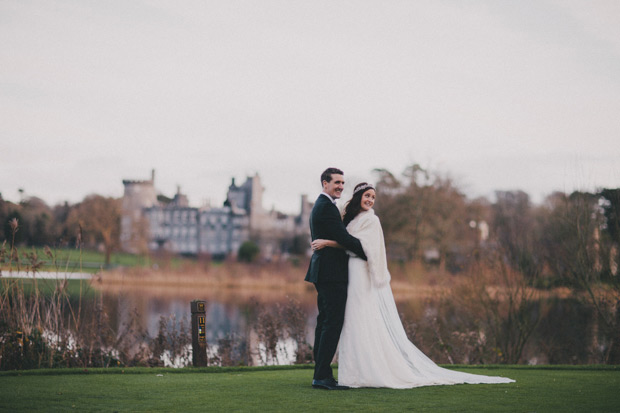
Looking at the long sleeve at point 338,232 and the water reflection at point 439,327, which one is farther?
the water reflection at point 439,327

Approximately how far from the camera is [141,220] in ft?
205

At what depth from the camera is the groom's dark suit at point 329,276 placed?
232 inches

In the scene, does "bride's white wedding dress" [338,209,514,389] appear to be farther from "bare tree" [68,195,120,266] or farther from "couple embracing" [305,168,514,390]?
"bare tree" [68,195,120,266]

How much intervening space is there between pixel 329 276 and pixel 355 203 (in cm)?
81

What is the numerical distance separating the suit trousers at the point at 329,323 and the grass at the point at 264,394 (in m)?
0.26

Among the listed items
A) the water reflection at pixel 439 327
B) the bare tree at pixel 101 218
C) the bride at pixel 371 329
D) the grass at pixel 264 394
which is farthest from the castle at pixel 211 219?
the bride at pixel 371 329

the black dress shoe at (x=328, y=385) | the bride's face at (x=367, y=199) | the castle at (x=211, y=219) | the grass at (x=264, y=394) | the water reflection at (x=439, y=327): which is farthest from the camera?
the castle at (x=211, y=219)

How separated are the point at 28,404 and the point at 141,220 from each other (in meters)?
59.3

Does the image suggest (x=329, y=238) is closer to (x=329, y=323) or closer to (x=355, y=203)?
(x=355, y=203)

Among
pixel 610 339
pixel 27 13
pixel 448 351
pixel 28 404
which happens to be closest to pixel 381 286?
pixel 28 404

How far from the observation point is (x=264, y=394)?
18.6 feet

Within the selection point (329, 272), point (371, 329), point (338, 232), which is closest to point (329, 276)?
point (329, 272)

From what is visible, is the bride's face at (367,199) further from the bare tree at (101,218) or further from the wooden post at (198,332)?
the bare tree at (101,218)

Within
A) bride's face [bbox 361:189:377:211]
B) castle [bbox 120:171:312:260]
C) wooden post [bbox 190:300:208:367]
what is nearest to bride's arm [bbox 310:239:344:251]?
bride's face [bbox 361:189:377:211]
